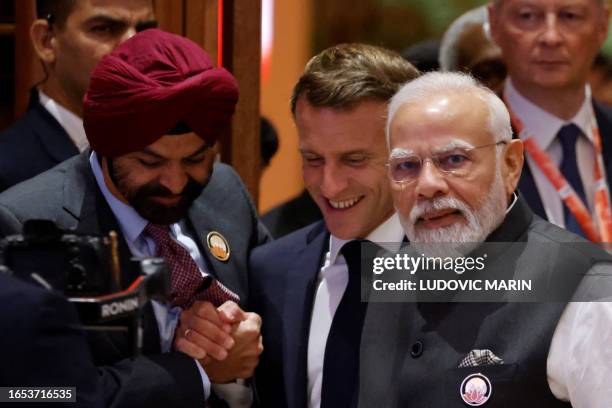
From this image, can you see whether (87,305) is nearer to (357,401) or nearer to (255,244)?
(357,401)

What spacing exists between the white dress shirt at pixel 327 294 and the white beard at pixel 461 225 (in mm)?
292

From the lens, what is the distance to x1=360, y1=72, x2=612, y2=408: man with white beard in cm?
279

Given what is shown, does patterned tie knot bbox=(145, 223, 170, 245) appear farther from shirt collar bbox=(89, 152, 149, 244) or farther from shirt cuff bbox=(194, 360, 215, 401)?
shirt cuff bbox=(194, 360, 215, 401)

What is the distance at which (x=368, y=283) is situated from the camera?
127 inches

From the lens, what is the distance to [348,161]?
3332 millimetres

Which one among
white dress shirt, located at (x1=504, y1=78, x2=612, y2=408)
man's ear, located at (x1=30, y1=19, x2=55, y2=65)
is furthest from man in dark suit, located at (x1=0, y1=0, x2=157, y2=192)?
white dress shirt, located at (x1=504, y1=78, x2=612, y2=408)

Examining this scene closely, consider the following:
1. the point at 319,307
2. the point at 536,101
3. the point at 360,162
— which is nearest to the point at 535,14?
the point at 536,101

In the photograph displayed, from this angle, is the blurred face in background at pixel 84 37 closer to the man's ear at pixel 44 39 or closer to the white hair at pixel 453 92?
the man's ear at pixel 44 39

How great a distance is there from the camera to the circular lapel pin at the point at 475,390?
9.29 feet

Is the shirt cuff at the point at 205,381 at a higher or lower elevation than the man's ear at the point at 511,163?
lower

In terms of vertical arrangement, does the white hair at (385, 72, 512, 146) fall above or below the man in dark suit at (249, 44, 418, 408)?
above

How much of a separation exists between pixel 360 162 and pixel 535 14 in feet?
4.00

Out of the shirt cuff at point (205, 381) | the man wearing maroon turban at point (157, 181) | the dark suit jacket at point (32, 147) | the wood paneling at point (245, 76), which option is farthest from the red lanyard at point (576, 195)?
the shirt cuff at point (205, 381)

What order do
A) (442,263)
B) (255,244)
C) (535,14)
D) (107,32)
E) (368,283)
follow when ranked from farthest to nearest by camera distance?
(535,14) → (107,32) → (255,244) → (368,283) → (442,263)
